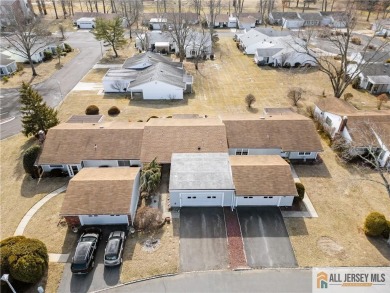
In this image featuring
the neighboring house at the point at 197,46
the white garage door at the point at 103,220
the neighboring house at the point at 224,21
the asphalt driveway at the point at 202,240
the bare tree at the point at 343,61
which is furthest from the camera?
the neighboring house at the point at 224,21

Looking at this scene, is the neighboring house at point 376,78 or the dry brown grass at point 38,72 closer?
the neighboring house at point 376,78

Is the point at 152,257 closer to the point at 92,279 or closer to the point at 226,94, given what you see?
the point at 92,279

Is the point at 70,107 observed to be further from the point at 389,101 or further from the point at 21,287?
the point at 389,101

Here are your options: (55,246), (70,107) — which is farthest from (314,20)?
(55,246)

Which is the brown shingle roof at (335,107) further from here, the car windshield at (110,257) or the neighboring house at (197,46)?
the neighboring house at (197,46)

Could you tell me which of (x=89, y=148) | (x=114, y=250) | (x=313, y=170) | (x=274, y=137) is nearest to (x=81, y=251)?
(x=114, y=250)

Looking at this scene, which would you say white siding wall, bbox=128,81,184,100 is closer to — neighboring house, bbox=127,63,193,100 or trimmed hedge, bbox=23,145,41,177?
neighboring house, bbox=127,63,193,100

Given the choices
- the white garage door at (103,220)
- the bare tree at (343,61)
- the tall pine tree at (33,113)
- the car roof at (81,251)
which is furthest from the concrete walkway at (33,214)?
the bare tree at (343,61)

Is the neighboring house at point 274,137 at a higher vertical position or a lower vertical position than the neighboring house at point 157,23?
lower
